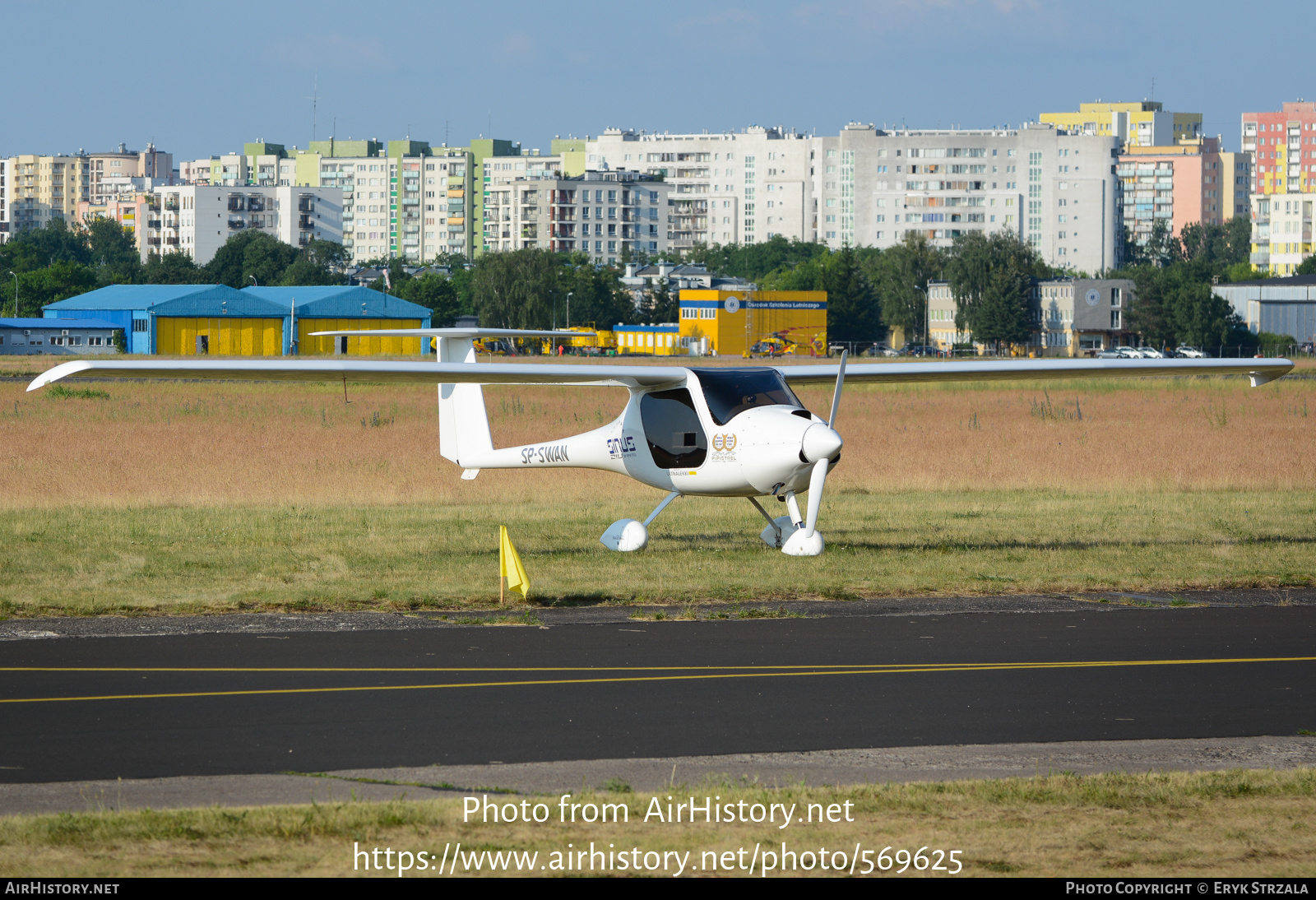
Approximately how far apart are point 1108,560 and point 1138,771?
29.8ft

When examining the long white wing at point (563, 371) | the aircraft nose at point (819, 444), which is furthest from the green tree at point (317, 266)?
the aircraft nose at point (819, 444)

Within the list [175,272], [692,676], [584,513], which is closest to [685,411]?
[584,513]

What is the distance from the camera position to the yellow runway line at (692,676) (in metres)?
9.17

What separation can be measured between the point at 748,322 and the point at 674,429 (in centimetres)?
10821

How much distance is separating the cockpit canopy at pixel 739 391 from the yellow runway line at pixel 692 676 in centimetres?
607

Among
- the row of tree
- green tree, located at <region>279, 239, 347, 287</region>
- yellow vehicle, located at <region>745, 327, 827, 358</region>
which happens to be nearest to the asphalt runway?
yellow vehicle, located at <region>745, 327, 827, 358</region>

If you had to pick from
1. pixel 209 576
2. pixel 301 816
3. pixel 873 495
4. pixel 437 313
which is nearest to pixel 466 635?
pixel 209 576

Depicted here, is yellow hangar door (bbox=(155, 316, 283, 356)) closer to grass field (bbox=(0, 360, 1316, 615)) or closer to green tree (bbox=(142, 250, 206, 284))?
green tree (bbox=(142, 250, 206, 284))

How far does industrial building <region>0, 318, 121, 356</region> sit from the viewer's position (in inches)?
4126

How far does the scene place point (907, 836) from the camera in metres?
6.06

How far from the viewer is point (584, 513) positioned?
20.4m

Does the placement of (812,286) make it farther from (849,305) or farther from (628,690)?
(628,690)

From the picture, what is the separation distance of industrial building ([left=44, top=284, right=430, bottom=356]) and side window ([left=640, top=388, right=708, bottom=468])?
80.7 m
